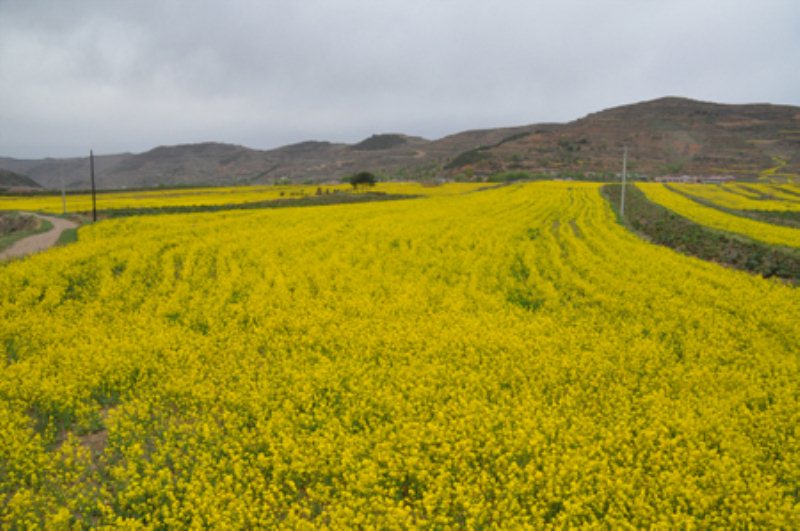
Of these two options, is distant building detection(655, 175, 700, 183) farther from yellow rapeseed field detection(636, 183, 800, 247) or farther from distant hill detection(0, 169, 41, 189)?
distant hill detection(0, 169, 41, 189)

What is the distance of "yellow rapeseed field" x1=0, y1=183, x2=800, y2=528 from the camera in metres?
5.95

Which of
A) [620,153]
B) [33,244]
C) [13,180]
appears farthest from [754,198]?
[13,180]

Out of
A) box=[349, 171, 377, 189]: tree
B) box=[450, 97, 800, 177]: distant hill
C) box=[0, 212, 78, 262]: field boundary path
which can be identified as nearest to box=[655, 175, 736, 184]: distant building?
box=[450, 97, 800, 177]: distant hill

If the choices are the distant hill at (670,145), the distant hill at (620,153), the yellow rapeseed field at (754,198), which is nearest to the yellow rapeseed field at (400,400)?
the yellow rapeseed field at (754,198)

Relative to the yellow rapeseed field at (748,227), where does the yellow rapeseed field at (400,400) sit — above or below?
below

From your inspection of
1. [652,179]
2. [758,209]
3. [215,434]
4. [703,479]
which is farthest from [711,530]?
[652,179]

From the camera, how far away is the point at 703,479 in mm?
6023

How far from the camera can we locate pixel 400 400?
803 cm

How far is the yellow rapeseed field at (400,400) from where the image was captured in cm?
595

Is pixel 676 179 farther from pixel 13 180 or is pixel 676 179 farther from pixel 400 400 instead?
pixel 13 180

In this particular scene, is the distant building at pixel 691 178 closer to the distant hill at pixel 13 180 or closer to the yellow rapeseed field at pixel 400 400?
the yellow rapeseed field at pixel 400 400

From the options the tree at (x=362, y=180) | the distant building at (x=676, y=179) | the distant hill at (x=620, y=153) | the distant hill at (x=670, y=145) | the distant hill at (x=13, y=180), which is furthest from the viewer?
the distant hill at (x=13, y=180)

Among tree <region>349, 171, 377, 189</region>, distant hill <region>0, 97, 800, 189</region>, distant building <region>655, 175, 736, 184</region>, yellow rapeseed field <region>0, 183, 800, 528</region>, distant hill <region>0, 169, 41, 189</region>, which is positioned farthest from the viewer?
distant hill <region>0, 169, 41, 189</region>

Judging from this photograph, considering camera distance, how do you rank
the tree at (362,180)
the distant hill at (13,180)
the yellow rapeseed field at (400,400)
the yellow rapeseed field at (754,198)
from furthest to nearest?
the distant hill at (13,180)
the tree at (362,180)
the yellow rapeseed field at (754,198)
the yellow rapeseed field at (400,400)
